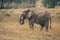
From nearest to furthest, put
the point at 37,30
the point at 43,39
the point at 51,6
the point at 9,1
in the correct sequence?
the point at 43,39, the point at 37,30, the point at 51,6, the point at 9,1

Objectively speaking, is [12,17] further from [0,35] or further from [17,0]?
[17,0]

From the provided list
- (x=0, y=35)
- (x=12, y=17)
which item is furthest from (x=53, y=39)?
(x=12, y=17)

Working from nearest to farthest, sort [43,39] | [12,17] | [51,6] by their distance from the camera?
[43,39] < [12,17] < [51,6]

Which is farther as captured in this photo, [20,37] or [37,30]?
[37,30]

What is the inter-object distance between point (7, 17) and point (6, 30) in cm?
333

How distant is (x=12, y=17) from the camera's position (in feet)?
39.2

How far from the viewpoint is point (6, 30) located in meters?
8.82

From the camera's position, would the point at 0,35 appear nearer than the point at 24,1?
Yes

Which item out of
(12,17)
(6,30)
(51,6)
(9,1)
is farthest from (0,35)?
(9,1)

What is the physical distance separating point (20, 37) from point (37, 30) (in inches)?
45.2

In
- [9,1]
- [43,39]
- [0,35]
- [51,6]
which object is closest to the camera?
[43,39]

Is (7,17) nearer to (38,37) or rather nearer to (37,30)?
(37,30)

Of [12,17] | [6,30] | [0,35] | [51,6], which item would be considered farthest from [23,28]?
[51,6]

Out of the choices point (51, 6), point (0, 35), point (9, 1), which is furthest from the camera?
point (9, 1)
